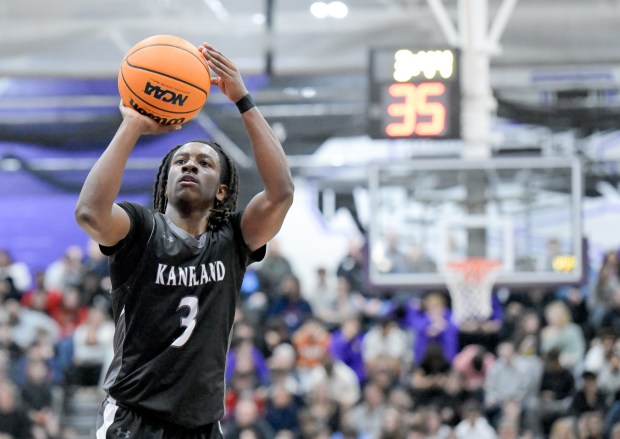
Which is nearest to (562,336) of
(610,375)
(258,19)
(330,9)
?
(610,375)

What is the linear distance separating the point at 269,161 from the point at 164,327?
73cm

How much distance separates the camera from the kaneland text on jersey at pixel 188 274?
14.0ft

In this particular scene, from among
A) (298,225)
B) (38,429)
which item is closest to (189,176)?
(38,429)

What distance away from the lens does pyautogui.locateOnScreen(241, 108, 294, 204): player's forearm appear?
438cm

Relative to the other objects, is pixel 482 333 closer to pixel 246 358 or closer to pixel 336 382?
pixel 336 382

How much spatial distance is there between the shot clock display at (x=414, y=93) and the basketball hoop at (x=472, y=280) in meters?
1.53

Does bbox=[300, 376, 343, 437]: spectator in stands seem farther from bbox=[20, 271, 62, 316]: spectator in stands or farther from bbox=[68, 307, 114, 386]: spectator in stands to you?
bbox=[20, 271, 62, 316]: spectator in stands

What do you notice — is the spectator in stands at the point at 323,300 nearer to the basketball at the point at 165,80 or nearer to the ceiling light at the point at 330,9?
the ceiling light at the point at 330,9

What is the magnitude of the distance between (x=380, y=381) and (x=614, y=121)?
241 inches

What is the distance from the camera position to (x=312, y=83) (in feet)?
60.1

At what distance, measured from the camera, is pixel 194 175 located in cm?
437

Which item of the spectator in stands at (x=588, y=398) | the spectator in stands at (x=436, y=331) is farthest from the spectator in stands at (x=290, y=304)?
the spectator in stands at (x=588, y=398)

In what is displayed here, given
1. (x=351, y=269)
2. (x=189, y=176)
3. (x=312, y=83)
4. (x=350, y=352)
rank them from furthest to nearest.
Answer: (x=312, y=83), (x=351, y=269), (x=350, y=352), (x=189, y=176)

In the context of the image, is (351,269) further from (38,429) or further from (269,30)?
(38,429)
